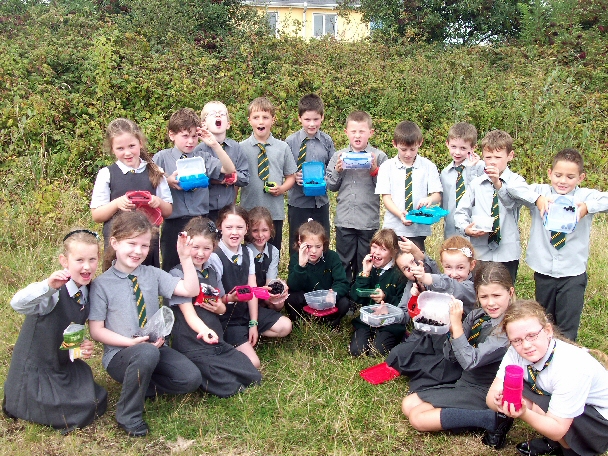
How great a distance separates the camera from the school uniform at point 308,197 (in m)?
5.49

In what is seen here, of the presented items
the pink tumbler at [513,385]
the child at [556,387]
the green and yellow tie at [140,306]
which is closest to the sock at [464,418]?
the child at [556,387]

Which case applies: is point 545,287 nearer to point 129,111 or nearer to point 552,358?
point 552,358

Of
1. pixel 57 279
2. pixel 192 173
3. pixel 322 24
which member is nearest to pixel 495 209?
pixel 192 173

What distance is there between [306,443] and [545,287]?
2.19 meters

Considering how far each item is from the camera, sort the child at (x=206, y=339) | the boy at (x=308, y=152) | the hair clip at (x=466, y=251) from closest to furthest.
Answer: the child at (x=206, y=339)
the hair clip at (x=466, y=251)
the boy at (x=308, y=152)

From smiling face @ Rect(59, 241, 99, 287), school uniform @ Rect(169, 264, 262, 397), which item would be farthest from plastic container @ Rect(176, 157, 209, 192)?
smiling face @ Rect(59, 241, 99, 287)

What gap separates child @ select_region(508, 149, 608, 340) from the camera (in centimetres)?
421

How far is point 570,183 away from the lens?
13.9ft

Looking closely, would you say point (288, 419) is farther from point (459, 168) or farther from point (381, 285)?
point (459, 168)

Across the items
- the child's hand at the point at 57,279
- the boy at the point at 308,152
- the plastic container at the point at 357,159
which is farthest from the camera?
the boy at the point at 308,152

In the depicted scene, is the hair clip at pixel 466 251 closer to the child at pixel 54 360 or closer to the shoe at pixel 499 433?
the shoe at pixel 499 433

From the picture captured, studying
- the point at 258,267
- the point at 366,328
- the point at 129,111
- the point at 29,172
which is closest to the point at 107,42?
the point at 129,111

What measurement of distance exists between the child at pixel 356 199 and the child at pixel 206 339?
152 cm

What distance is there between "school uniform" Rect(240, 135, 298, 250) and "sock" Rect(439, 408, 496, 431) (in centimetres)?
234
